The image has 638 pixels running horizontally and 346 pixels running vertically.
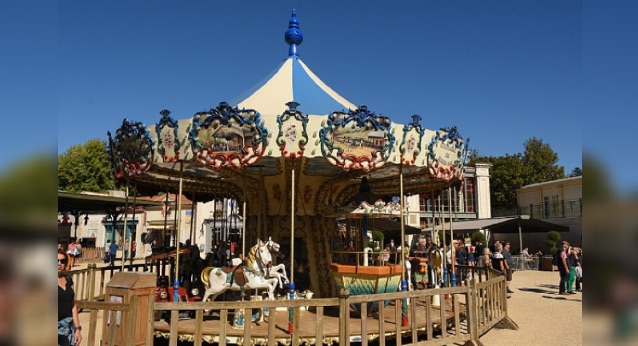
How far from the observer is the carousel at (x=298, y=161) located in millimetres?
7156

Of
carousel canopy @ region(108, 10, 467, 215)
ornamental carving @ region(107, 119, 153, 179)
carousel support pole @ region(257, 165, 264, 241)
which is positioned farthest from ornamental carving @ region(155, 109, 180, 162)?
carousel support pole @ region(257, 165, 264, 241)

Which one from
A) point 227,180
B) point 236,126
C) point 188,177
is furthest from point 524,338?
point 188,177

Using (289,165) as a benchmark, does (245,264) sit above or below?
below

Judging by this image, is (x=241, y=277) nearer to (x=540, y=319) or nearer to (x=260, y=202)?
(x=260, y=202)

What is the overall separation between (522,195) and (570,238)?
8631mm

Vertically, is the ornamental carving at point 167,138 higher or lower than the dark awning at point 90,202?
higher

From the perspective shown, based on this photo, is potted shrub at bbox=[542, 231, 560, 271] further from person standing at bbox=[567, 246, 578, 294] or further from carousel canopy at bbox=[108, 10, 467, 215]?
carousel canopy at bbox=[108, 10, 467, 215]

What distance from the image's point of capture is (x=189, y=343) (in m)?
7.14

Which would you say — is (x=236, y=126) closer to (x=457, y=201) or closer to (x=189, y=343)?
(x=189, y=343)

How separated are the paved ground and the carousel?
6.58 ft

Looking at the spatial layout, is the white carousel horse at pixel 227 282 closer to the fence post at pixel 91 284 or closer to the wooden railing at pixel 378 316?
the wooden railing at pixel 378 316

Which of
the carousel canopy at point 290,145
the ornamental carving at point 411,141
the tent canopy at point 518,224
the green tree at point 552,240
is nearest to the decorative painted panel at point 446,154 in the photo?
the carousel canopy at point 290,145

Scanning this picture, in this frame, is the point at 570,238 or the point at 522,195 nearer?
the point at 570,238

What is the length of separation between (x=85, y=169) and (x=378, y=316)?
35825mm
